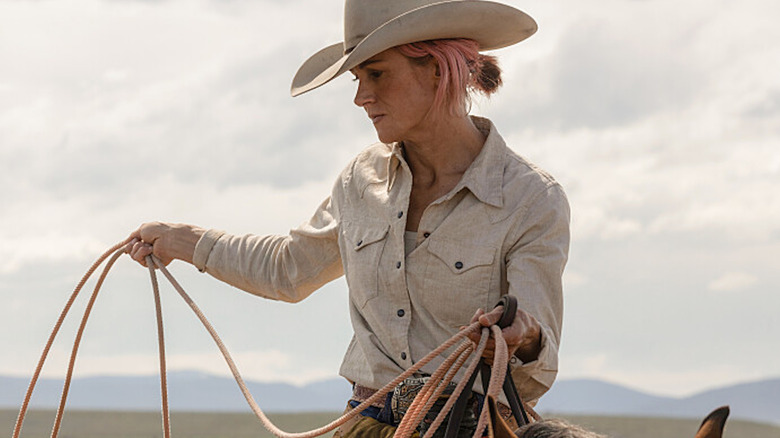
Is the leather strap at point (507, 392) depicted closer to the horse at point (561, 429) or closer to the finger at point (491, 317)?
the finger at point (491, 317)

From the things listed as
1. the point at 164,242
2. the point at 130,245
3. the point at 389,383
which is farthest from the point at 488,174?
the point at 130,245

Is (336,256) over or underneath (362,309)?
over

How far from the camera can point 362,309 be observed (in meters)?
4.14

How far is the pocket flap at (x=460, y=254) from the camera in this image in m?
3.86

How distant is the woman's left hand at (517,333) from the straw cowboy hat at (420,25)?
0.98 metres

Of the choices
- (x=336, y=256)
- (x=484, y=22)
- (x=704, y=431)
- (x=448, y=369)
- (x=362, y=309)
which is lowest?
(x=704, y=431)

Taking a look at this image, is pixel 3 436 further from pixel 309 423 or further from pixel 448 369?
pixel 448 369

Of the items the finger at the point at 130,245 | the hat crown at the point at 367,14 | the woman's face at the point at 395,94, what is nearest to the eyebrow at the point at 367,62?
the woman's face at the point at 395,94

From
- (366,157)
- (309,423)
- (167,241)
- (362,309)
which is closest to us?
(362,309)

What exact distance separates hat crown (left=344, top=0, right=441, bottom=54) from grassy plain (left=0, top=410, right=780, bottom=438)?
2969cm

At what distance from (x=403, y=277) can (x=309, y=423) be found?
1406 inches

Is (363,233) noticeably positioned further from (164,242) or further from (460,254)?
(164,242)

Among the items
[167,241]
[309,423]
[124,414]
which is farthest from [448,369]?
[124,414]

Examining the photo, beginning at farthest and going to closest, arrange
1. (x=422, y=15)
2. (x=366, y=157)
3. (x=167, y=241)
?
1. (x=167, y=241)
2. (x=366, y=157)
3. (x=422, y=15)
